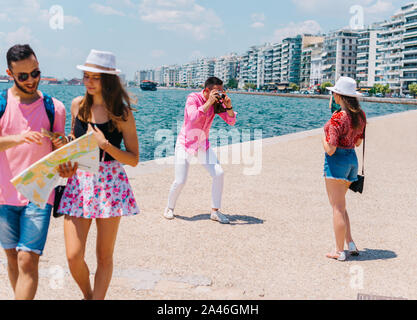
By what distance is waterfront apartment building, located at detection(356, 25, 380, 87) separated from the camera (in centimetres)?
14438

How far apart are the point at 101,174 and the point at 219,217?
3.46 m

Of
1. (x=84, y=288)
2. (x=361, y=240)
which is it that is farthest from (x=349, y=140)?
(x=84, y=288)

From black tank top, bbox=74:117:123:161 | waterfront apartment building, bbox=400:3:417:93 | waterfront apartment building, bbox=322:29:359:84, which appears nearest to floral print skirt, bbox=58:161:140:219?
black tank top, bbox=74:117:123:161

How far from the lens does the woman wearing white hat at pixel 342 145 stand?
493 centimetres

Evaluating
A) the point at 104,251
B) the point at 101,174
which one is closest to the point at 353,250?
the point at 104,251

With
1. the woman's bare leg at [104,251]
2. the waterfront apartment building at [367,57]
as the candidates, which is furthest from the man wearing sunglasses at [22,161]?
the waterfront apartment building at [367,57]

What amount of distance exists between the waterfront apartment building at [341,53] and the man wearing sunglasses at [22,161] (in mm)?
162808

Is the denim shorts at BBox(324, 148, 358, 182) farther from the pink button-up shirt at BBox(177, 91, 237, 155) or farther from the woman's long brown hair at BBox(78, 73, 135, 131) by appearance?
the woman's long brown hair at BBox(78, 73, 135, 131)

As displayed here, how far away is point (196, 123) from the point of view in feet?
21.1

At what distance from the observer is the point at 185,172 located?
6.70 meters

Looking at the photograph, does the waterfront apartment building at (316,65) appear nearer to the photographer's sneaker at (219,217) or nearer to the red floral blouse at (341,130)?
the photographer's sneaker at (219,217)

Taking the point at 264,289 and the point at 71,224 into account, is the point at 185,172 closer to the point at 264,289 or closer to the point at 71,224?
the point at 264,289
